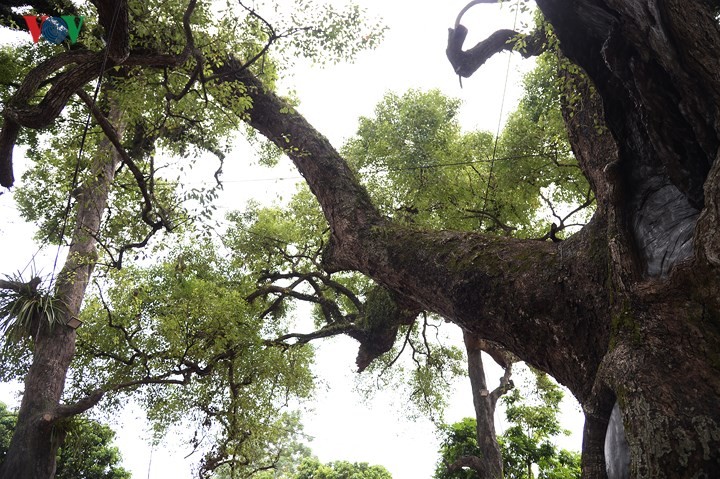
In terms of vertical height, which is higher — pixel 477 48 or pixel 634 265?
pixel 477 48

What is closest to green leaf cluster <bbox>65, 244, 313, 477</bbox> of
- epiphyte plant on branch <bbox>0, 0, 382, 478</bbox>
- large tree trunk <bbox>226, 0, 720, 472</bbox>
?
epiphyte plant on branch <bbox>0, 0, 382, 478</bbox>

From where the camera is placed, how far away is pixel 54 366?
22.2ft

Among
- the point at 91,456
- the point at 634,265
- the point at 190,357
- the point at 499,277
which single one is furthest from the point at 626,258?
the point at 91,456

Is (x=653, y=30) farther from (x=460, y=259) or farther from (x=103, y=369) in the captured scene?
(x=103, y=369)

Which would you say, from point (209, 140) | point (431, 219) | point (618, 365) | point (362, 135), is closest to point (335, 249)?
point (209, 140)

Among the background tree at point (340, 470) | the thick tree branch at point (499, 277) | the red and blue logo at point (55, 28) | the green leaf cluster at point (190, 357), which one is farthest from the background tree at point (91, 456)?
the red and blue logo at point (55, 28)

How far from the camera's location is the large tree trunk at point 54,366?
623 centimetres

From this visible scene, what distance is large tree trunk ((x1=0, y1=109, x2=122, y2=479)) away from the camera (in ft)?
20.4

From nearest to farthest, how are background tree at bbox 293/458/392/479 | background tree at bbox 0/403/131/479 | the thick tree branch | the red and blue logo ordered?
1. the thick tree branch
2. the red and blue logo
3. background tree at bbox 0/403/131/479
4. background tree at bbox 293/458/392/479

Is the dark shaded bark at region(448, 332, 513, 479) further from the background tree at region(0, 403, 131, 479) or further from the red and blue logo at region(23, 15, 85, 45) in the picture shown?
the background tree at region(0, 403, 131, 479)

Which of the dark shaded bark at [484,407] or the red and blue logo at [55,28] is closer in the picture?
the red and blue logo at [55,28]

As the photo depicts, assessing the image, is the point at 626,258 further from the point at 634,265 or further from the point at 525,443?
the point at 525,443

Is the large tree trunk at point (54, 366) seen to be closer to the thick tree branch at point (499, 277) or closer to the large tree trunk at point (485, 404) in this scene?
the thick tree branch at point (499, 277)

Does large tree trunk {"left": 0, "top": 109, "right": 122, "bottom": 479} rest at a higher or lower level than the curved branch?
lower
